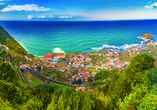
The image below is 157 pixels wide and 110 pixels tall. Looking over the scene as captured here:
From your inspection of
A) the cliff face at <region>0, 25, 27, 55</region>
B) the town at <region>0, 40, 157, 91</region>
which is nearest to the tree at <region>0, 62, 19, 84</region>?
the town at <region>0, 40, 157, 91</region>

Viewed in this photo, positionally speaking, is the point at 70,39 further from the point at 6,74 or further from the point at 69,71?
the point at 6,74

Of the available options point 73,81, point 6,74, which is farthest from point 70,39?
point 6,74

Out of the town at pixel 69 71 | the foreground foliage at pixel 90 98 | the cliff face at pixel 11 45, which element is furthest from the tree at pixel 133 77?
the cliff face at pixel 11 45

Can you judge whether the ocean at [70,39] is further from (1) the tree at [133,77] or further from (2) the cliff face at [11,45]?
(1) the tree at [133,77]

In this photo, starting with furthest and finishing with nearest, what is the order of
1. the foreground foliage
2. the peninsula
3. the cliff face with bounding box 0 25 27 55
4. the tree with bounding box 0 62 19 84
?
the cliff face with bounding box 0 25 27 55 < the tree with bounding box 0 62 19 84 < the peninsula < the foreground foliage

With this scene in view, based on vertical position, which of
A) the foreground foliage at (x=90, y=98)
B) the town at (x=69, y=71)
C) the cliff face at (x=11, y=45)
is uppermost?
the cliff face at (x=11, y=45)

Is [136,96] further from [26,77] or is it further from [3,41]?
[3,41]

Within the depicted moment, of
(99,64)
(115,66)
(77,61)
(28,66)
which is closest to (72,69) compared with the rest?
(77,61)

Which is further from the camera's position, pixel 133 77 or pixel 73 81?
pixel 73 81

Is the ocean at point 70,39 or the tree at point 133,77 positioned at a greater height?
the ocean at point 70,39

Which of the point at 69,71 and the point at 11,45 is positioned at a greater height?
the point at 11,45

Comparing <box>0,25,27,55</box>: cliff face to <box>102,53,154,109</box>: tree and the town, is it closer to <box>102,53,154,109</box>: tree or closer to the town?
the town
